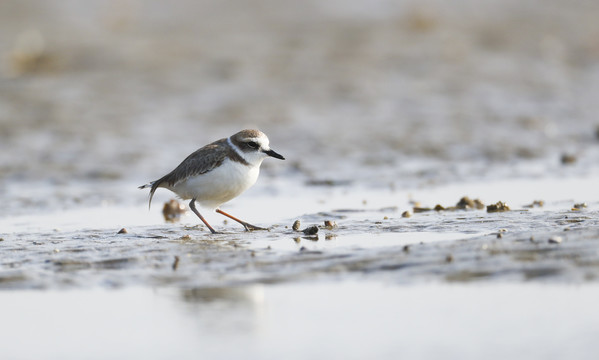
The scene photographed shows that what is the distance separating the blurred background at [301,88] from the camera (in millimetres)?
12828

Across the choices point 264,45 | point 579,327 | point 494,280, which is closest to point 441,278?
point 494,280

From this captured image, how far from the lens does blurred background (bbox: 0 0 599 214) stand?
505 inches

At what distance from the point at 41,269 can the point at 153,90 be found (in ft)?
30.8

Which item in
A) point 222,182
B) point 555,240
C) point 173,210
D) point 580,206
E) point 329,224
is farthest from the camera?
point 173,210

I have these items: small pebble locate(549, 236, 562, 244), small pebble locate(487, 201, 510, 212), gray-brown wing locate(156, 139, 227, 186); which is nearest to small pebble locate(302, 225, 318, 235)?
gray-brown wing locate(156, 139, 227, 186)

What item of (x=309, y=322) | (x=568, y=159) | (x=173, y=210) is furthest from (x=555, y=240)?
(x=568, y=159)

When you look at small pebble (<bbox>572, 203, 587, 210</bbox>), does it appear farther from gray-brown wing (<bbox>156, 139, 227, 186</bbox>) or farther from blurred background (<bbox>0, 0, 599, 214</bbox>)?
gray-brown wing (<bbox>156, 139, 227, 186</bbox>)

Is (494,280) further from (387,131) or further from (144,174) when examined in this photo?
(387,131)

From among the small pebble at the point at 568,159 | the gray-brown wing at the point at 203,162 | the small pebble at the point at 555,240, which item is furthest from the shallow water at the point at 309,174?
the gray-brown wing at the point at 203,162

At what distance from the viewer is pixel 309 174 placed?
12297mm

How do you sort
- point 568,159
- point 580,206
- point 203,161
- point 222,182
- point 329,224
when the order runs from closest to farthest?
point 329,224
point 222,182
point 203,161
point 580,206
point 568,159

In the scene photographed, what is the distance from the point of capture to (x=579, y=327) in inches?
207

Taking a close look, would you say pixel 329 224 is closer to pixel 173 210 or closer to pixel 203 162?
pixel 203 162

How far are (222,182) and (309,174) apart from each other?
3.78 metres
